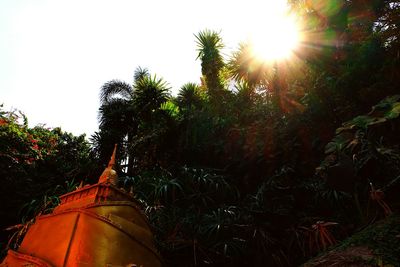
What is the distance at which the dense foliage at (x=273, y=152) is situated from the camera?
194 inches

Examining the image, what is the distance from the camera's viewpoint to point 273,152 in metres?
7.87

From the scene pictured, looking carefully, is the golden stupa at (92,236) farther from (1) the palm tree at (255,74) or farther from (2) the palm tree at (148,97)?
(2) the palm tree at (148,97)

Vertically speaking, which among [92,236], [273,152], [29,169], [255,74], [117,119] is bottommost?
[92,236]

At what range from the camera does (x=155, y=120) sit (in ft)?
35.9

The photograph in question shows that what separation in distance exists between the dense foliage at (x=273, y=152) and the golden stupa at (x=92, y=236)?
2.20 m

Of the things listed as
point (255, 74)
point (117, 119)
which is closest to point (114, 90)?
point (117, 119)

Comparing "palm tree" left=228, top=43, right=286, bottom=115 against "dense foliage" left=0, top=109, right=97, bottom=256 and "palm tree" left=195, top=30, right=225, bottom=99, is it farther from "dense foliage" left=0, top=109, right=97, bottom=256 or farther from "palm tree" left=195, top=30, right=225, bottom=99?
"dense foliage" left=0, top=109, right=97, bottom=256

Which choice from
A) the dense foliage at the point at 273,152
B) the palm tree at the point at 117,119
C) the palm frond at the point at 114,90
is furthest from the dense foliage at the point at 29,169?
the palm frond at the point at 114,90

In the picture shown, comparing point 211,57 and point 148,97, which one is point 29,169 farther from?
point 211,57

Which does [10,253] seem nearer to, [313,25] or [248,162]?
[248,162]

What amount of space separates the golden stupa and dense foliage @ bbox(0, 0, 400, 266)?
2198 mm

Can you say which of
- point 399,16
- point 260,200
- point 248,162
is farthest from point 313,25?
point 260,200

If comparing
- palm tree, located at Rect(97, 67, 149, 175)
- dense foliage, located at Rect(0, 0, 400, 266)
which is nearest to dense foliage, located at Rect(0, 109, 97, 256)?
dense foliage, located at Rect(0, 0, 400, 266)

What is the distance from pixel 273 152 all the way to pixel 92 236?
570 cm
